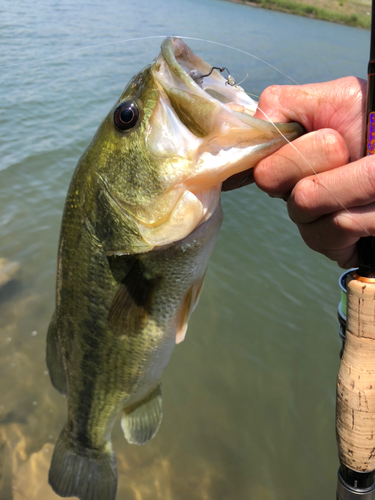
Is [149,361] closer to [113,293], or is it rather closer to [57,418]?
[113,293]

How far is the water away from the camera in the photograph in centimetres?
341

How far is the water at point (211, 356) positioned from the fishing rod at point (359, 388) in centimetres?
221

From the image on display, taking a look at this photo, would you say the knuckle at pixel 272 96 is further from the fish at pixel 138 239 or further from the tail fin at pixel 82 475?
the tail fin at pixel 82 475

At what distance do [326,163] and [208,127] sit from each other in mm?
414

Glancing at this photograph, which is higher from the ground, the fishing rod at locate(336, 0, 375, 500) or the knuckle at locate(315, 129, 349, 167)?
the knuckle at locate(315, 129, 349, 167)

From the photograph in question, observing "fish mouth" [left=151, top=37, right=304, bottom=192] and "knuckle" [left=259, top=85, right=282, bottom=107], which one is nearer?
"fish mouth" [left=151, top=37, right=304, bottom=192]

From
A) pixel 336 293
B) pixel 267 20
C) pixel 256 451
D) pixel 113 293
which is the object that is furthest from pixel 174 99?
pixel 267 20

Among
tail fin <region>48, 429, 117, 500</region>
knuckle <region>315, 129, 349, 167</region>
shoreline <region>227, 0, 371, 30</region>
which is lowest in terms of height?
tail fin <region>48, 429, 117, 500</region>

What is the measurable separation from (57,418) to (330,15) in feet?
152

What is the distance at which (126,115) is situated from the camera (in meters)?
1.44

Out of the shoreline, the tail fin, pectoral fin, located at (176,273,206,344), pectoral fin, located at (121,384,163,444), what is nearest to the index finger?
pectoral fin, located at (176,273,206,344)

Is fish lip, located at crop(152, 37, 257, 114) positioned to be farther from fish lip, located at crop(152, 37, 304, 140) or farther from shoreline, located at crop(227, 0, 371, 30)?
shoreline, located at crop(227, 0, 371, 30)

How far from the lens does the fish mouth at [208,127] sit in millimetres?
1245

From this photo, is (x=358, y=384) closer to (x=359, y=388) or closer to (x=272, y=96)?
(x=359, y=388)
